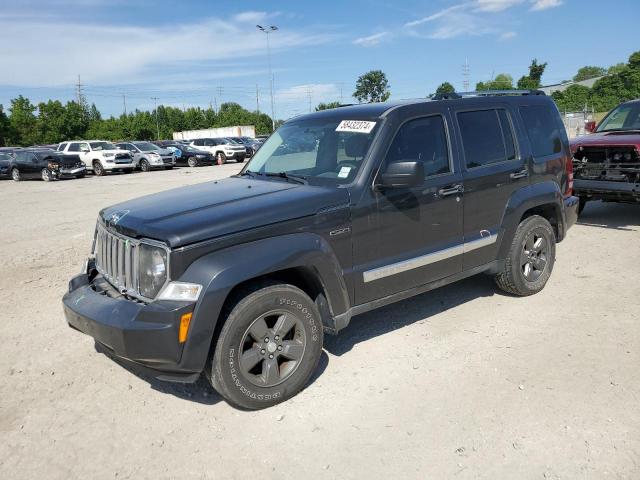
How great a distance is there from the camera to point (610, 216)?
9.30 metres

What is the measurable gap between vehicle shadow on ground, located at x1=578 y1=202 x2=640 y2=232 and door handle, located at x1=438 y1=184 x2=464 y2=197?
5.16 metres

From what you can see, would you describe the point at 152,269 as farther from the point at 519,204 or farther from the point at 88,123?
the point at 88,123

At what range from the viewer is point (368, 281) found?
12.9 ft

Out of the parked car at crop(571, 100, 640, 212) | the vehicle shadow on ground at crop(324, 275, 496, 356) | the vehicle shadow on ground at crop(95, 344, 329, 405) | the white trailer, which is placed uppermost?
the white trailer

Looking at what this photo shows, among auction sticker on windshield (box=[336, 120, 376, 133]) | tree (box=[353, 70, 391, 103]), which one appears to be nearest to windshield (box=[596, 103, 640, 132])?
auction sticker on windshield (box=[336, 120, 376, 133])

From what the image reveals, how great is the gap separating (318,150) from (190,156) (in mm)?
27007

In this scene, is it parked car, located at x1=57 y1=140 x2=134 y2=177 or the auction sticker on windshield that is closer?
the auction sticker on windshield

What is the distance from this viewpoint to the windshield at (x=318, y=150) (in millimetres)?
4016

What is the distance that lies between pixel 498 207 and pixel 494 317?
1024 mm

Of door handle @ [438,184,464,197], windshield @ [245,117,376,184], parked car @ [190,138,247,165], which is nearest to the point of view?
windshield @ [245,117,376,184]

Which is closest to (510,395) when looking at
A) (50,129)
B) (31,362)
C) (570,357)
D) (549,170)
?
(570,357)

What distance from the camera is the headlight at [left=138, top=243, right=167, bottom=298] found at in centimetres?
318

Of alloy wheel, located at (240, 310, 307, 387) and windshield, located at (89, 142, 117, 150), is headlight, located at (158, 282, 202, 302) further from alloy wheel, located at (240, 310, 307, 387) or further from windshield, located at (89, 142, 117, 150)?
windshield, located at (89, 142, 117, 150)

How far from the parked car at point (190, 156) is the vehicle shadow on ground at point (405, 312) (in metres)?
26.1
